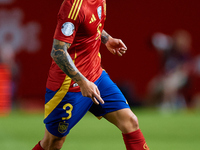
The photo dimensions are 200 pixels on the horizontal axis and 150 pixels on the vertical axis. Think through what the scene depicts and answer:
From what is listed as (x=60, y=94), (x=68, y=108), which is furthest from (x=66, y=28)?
(x=68, y=108)

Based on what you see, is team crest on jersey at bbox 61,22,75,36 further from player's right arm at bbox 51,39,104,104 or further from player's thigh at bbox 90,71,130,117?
player's thigh at bbox 90,71,130,117

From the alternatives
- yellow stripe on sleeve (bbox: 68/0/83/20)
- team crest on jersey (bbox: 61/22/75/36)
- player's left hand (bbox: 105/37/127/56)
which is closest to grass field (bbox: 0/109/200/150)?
player's left hand (bbox: 105/37/127/56)

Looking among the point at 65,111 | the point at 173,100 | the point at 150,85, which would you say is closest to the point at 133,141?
the point at 65,111

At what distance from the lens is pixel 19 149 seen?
7484 mm

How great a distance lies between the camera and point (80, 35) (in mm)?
5047

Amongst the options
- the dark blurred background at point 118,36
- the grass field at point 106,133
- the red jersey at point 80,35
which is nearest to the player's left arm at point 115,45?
the red jersey at point 80,35

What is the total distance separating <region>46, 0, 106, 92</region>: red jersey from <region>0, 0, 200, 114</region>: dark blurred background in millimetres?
9921

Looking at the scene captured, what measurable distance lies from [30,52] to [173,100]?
4.89 metres

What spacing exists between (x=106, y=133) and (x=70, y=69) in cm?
495

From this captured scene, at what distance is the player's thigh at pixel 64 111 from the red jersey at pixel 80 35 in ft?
0.32

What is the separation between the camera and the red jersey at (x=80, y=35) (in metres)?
4.71

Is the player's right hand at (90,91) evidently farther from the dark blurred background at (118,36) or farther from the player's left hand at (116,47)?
the dark blurred background at (118,36)

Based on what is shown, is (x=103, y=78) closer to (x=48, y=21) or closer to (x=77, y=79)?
(x=77, y=79)

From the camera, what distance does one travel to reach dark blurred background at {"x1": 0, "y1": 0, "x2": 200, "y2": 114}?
15422mm
